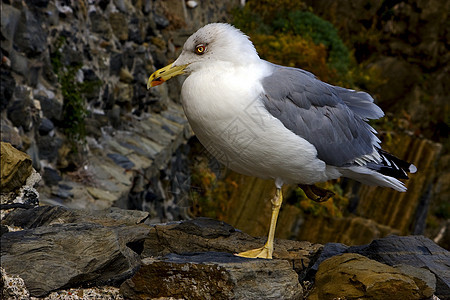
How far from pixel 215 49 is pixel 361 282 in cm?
149

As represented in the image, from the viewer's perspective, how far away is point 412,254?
11.0ft

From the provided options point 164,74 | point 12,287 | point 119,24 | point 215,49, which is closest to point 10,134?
point 164,74

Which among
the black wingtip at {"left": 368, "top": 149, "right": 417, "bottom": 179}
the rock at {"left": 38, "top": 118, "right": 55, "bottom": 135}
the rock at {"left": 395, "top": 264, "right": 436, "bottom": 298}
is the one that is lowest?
the rock at {"left": 38, "top": 118, "right": 55, "bottom": 135}

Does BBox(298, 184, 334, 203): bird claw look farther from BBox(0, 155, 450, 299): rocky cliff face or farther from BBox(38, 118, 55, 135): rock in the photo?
BBox(38, 118, 55, 135): rock

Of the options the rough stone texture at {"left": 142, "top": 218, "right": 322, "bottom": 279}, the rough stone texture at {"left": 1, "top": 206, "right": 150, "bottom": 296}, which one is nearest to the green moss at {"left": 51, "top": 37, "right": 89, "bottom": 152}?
the rough stone texture at {"left": 1, "top": 206, "right": 150, "bottom": 296}

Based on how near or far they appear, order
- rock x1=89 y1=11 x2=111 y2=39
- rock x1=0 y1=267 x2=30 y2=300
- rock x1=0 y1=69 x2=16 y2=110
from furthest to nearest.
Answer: rock x1=89 y1=11 x2=111 y2=39
rock x1=0 y1=69 x2=16 y2=110
rock x1=0 y1=267 x2=30 y2=300

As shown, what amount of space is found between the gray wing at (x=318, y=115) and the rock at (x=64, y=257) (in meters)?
1.15

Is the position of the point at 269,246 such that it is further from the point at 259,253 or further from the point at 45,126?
the point at 45,126

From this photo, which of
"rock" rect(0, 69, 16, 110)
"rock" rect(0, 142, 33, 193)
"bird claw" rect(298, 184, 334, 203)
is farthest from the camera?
"rock" rect(0, 69, 16, 110)

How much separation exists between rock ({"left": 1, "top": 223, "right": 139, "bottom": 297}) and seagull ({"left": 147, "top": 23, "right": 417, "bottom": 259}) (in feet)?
2.52

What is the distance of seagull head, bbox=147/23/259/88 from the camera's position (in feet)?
10.1

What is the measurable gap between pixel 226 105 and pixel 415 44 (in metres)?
9.77

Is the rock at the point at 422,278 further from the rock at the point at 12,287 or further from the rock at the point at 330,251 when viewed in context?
the rock at the point at 12,287

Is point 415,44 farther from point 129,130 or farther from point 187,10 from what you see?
point 129,130
